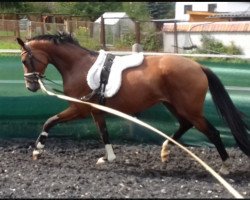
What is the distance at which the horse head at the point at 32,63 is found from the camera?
17.9 ft

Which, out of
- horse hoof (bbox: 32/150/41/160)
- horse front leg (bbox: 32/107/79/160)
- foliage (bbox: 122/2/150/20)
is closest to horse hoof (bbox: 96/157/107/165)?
horse front leg (bbox: 32/107/79/160)

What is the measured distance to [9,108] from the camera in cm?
682

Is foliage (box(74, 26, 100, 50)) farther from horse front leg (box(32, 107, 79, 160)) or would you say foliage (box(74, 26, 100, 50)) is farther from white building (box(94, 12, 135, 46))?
horse front leg (box(32, 107, 79, 160))

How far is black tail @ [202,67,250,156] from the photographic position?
520cm

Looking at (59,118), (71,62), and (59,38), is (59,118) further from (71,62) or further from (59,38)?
(59,38)

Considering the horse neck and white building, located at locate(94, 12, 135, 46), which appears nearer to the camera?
the horse neck

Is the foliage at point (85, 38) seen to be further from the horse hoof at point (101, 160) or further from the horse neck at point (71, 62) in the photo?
the horse hoof at point (101, 160)

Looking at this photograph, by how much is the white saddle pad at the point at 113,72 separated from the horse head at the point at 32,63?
555mm

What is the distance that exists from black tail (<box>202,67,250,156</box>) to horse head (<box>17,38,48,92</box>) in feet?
5.64

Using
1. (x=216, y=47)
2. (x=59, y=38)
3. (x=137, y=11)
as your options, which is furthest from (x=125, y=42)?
(x=59, y=38)

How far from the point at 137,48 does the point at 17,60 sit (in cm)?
168

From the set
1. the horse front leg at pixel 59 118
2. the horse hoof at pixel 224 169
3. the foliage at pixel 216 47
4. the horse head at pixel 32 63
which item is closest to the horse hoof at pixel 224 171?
the horse hoof at pixel 224 169

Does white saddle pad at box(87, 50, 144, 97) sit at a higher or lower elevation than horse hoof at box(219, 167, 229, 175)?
higher

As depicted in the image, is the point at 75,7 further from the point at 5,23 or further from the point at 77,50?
the point at 77,50
